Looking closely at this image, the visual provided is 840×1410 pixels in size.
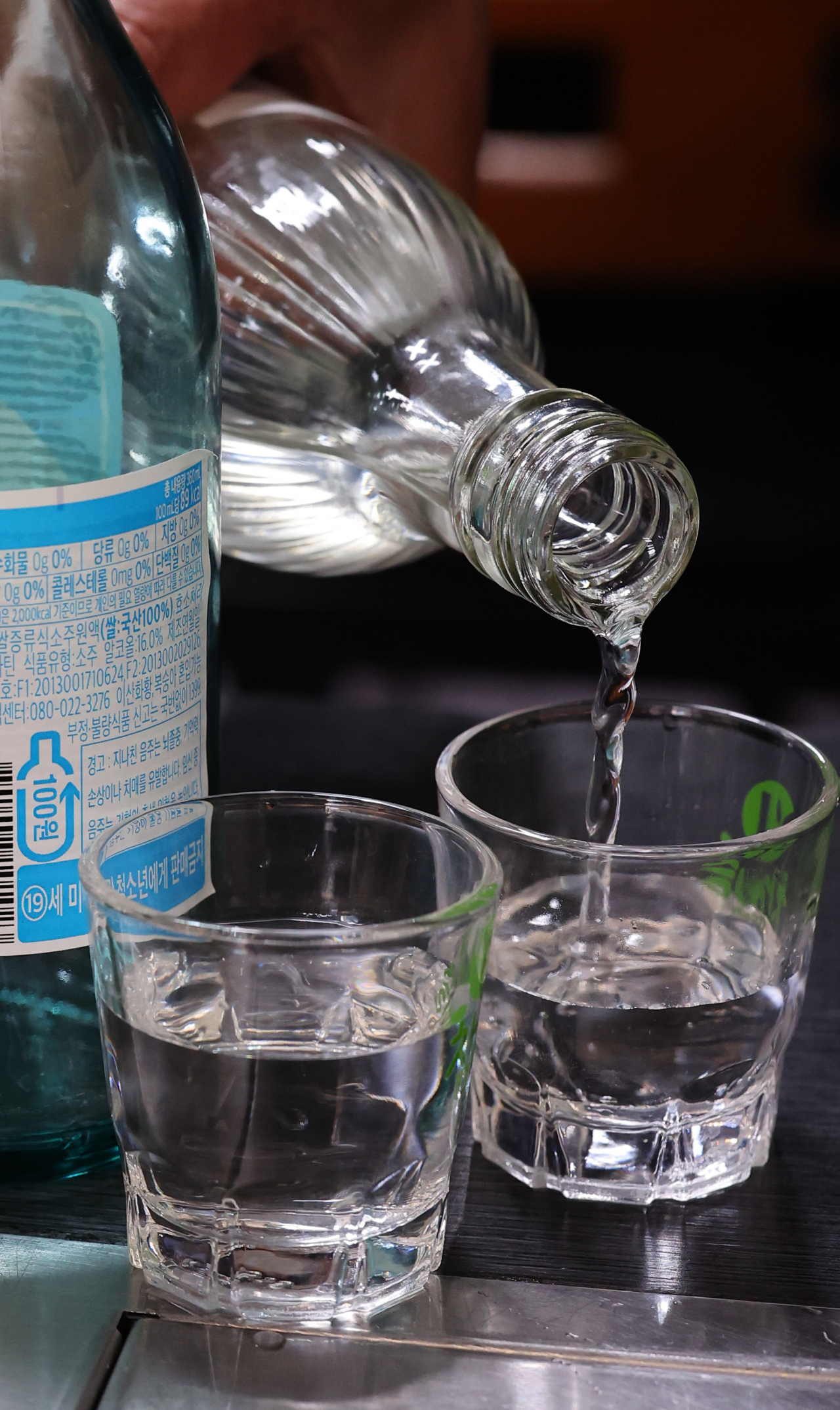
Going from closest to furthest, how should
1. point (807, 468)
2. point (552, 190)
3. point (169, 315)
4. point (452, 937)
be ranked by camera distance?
point (452, 937) → point (169, 315) → point (807, 468) → point (552, 190)

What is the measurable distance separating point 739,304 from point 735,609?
40 cm

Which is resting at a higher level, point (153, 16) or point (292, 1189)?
point (153, 16)

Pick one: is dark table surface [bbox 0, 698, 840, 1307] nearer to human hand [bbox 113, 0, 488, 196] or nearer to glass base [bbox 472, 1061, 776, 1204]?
glass base [bbox 472, 1061, 776, 1204]

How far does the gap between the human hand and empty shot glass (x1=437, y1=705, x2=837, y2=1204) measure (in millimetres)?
270

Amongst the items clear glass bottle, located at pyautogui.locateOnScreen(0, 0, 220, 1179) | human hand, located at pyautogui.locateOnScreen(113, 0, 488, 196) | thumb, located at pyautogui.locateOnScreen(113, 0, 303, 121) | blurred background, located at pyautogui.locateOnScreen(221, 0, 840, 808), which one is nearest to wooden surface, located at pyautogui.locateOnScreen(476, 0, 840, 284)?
blurred background, located at pyautogui.locateOnScreen(221, 0, 840, 808)

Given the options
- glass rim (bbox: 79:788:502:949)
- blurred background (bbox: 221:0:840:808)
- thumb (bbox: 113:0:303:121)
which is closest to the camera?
glass rim (bbox: 79:788:502:949)

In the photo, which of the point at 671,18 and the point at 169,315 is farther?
the point at 671,18

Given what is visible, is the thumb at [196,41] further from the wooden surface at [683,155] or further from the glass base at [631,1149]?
the wooden surface at [683,155]

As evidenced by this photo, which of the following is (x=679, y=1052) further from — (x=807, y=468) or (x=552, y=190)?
(x=552, y=190)

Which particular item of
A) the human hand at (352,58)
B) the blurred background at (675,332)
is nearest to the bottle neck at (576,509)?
the human hand at (352,58)

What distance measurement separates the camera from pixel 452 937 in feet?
1.24

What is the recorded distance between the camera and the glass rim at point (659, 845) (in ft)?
1.39

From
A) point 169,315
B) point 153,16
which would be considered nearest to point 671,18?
point 153,16

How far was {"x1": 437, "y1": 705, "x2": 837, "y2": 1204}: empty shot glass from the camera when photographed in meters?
0.44
